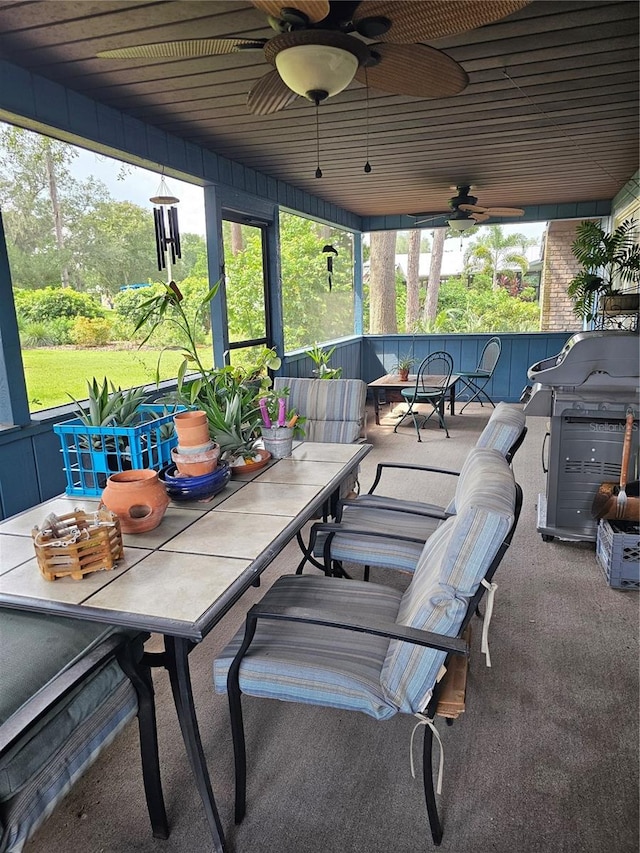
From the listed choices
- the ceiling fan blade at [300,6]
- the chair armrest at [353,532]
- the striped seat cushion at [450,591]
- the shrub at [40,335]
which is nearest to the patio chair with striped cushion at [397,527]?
the chair armrest at [353,532]

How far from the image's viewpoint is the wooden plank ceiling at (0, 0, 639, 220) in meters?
2.24

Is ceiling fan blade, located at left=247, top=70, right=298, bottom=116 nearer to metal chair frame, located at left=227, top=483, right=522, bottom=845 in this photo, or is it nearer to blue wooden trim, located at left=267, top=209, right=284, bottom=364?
metal chair frame, located at left=227, top=483, right=522, bottom=845

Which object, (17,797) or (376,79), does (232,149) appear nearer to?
(376,79)

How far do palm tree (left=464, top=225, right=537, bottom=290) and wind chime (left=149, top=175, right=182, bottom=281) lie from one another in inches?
281

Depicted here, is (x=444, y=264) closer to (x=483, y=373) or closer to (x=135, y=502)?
(x=483, y=373)

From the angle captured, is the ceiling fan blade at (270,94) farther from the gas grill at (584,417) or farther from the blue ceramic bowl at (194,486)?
the gas grill at (584,417)

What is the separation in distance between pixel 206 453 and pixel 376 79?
58.5 inches

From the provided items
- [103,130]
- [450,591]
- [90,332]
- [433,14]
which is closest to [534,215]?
[103,130]

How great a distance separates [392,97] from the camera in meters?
3.12

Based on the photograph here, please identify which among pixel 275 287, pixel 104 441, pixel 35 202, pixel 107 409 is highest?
pixel 35 202

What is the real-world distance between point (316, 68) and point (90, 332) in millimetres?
2506

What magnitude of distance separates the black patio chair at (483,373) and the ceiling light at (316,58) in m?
5.14

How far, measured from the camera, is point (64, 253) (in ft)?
11.1

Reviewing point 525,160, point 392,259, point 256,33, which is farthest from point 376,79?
point 392,259
